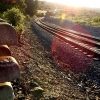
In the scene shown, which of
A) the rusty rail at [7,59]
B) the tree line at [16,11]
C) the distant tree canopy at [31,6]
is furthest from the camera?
the distant tree canopy at [31,6]

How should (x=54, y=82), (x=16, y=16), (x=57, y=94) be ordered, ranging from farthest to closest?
(x=16, y=16) < (x=54, y=82) < (x=57, y=94)

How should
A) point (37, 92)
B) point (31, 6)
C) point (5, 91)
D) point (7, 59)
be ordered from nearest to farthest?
point (7, 59), point (5, 91), point (37, 92), point (31, 6)

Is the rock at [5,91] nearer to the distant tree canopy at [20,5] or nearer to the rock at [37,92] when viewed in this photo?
the rock at [37,92]

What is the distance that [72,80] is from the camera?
271 inches

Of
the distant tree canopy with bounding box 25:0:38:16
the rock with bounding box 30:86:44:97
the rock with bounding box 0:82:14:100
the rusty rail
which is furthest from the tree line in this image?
the rusty rail

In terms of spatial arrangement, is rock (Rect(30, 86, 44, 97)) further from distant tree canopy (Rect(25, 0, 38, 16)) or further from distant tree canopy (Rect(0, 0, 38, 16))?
distant tree canopy (Rect(25, 0, 38, 16))

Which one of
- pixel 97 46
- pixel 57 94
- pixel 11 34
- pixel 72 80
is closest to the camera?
pixel 11 34

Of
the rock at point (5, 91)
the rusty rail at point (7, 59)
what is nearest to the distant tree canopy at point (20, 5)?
the rock at point (5, 91)

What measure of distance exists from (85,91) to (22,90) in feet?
7.17

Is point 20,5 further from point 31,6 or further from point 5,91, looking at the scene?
point 5,91

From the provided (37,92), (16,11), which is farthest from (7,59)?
(16,11)

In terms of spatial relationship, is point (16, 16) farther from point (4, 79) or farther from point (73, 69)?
point (4, 79)

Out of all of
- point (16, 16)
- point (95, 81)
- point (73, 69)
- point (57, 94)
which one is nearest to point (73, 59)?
point (73, 69)

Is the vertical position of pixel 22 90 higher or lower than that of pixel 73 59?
higher
